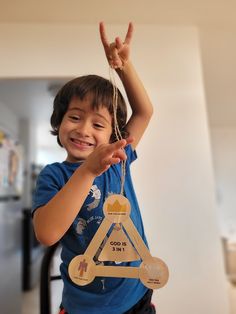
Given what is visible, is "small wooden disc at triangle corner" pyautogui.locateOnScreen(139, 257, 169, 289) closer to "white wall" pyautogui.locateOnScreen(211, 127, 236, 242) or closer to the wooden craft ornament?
the wooden craft ornament

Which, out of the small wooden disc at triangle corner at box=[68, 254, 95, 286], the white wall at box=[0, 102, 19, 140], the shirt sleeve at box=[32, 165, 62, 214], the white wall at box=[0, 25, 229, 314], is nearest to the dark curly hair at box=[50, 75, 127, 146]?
the shirt sleeve at box=[32, 165, 62, 214]

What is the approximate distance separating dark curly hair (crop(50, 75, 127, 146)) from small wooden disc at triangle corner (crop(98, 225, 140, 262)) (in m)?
0.18

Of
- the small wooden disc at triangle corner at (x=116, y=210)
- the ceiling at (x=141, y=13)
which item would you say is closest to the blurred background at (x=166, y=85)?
the ceiling at (x=141, y=13)

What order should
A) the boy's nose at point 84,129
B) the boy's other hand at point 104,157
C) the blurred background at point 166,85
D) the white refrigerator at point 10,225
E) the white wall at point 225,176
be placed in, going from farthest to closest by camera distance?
the white wall at point 225,176 < the white refrigerator at point 10,225 < the blurred background at point 166,85 < the boy's nose at point 84,129 < the boy's other hand at point 104,157

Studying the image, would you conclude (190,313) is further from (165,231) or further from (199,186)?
(199,186)

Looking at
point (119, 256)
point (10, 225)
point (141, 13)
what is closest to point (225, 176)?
point (10, 225)

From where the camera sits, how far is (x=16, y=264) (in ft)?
5.80

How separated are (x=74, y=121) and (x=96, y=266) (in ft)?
0.79

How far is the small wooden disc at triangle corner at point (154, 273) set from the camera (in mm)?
372

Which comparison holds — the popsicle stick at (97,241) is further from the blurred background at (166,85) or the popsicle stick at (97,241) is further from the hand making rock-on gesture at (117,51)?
the blurred background at (166,85)

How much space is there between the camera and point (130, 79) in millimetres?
518

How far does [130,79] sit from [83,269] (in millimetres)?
354

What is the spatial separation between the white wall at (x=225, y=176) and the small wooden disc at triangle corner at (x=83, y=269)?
2.86 m

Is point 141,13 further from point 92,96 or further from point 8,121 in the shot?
point 8,121
